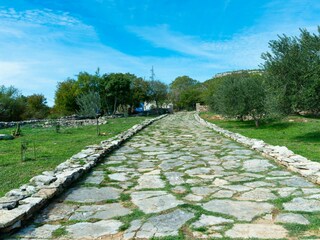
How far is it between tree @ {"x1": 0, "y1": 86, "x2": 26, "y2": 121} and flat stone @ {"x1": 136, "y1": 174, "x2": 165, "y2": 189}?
28.2m

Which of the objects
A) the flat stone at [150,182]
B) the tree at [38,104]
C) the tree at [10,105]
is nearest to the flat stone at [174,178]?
the flat stone at [150,182]

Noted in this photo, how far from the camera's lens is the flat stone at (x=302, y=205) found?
3.80m

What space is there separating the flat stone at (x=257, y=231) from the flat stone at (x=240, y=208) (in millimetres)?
233

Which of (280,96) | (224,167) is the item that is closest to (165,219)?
(224,167)

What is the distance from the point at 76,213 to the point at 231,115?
1612cm

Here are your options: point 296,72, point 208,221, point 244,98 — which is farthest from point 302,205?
point 244,98

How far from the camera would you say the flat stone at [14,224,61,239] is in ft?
10.6

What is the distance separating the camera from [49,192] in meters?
4.38

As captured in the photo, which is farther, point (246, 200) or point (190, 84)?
point (190, 84)

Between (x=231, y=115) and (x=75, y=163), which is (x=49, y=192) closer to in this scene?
(x=75, y=163)

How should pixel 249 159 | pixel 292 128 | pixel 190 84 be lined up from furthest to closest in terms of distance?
pixel 190 84 < pixel 292 128 < pixel 249 159

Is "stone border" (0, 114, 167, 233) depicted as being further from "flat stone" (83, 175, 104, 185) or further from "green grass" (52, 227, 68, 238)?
"green grass" (52, 227, 68, 238)

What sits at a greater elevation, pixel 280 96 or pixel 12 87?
pixel 12 87

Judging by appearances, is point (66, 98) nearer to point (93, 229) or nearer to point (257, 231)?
point (93, 229)
